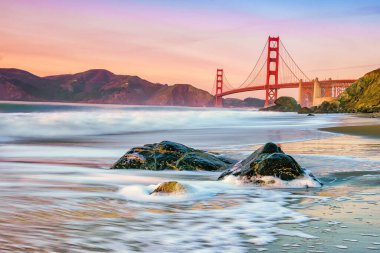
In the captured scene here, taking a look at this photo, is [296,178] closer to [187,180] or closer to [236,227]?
[187,180]

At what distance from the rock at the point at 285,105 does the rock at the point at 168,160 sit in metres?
67.3

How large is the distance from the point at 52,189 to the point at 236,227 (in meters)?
2.49

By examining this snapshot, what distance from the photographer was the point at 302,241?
3.09m

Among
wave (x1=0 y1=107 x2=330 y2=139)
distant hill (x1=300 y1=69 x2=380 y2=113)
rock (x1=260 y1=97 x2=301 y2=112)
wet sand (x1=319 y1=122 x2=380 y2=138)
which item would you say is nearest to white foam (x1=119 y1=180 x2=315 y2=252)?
wet sand (x1=319 y1=122 x2=380 y2=138)

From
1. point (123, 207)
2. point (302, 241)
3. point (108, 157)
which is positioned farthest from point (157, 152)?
point (302, 241)

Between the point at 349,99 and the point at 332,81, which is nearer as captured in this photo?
the point at 349,99

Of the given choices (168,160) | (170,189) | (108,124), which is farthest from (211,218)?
(108,124)

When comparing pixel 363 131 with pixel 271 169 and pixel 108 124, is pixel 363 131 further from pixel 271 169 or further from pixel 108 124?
pixel 108 124

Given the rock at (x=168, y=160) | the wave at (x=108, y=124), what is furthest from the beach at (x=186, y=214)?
the wave at (x=108, y=124)

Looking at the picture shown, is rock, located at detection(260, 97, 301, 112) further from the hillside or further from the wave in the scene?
the wave

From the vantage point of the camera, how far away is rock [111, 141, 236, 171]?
6.95 metres

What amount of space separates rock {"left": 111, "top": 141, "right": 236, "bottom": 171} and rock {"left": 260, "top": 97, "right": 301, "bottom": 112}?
67274mm

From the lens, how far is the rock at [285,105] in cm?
7378

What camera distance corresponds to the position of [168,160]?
7.16m
